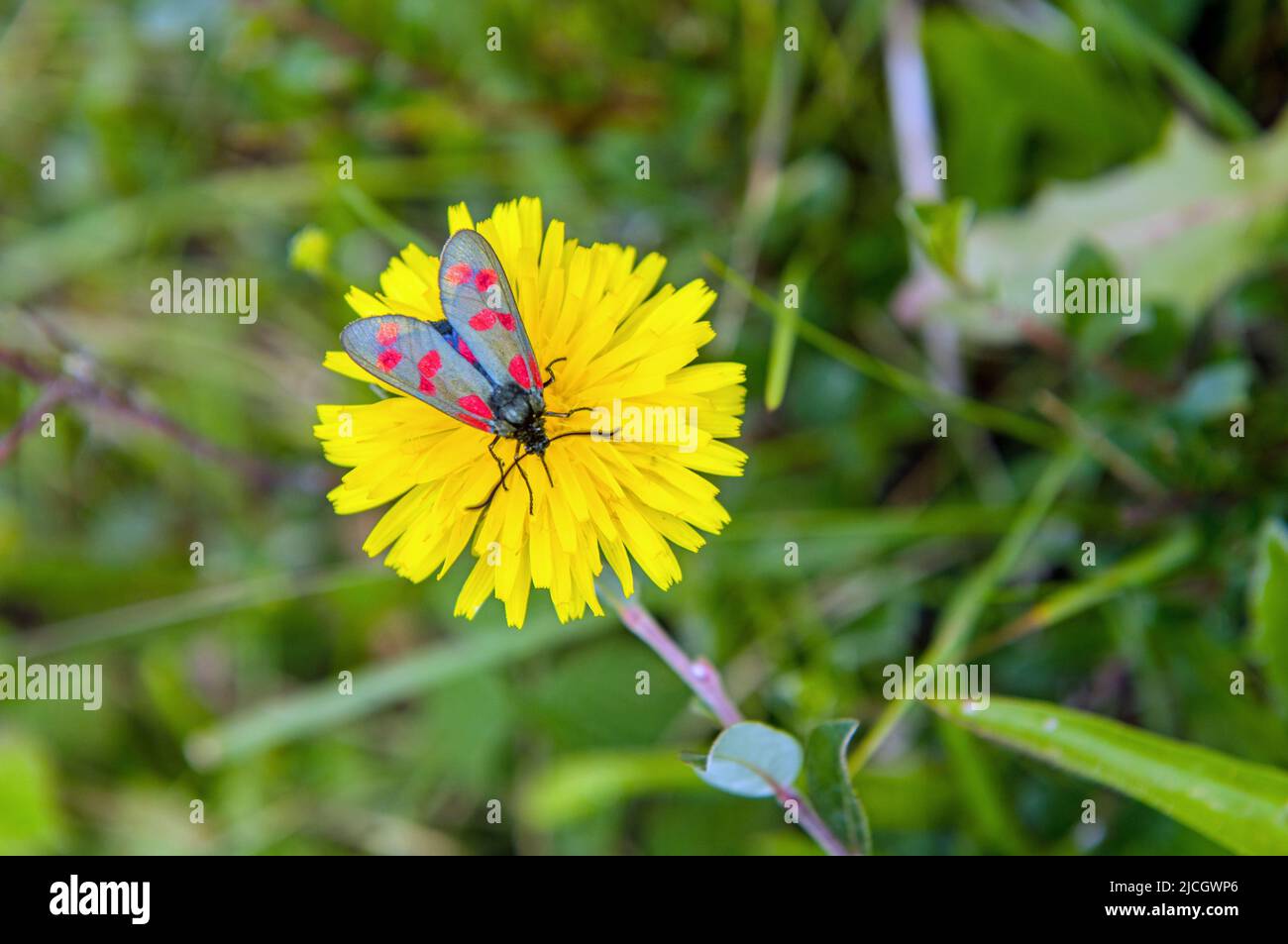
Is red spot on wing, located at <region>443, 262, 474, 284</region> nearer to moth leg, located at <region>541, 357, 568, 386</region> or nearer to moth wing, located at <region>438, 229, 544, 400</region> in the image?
moth wing, located at <region>438, 229, 544, 400</region>

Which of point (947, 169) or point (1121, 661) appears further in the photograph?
point (947, 169)

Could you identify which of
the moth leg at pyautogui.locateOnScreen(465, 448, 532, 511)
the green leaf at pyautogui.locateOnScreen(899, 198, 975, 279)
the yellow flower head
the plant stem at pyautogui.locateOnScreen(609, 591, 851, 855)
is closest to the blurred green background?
the green leaf at pyautogui.locateOnScreen(899, 198, 975, 279)

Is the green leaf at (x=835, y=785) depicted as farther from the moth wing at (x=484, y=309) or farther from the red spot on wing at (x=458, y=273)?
the red spot on wing at (x=458, y=273)

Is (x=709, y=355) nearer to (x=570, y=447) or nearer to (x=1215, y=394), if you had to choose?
(x=570, y=447)

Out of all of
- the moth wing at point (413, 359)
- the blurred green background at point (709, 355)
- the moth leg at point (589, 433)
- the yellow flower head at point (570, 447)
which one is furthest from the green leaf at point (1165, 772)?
the moth wing at point (413, 359)

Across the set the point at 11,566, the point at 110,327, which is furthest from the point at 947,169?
the point at 11,566

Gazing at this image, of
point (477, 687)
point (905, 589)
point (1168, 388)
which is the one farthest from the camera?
point (477, 687)

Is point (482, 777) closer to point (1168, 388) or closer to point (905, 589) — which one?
point (905, 589)
